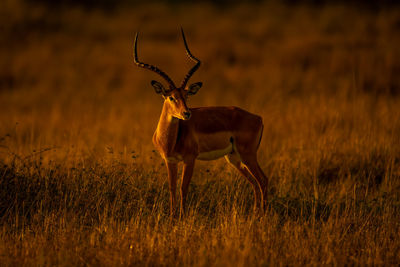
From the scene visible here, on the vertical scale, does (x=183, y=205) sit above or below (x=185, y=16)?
below

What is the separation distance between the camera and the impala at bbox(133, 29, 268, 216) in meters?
6.02

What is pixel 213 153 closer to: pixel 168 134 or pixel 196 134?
pixel 196 134

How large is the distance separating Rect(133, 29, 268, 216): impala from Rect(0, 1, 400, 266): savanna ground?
1.27 feet

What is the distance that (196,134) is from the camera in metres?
6.23

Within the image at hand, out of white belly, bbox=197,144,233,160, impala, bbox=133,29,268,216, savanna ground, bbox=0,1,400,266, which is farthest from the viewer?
white belly, bbox=197,144,233,160

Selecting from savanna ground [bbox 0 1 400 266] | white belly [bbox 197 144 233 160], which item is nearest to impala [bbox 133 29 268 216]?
white belly [bbox 197 144 233 160]

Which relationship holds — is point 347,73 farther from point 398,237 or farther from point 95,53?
point 398,237

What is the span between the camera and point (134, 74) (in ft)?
53.9

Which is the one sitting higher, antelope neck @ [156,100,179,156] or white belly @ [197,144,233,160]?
antelope neck @ [156,100,179,156]

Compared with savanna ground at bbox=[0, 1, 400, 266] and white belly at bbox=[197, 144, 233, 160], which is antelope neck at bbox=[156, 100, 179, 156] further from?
savanna ground at bbox=[0, 1, 400, 266]

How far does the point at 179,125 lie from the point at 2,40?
13665 millimetres

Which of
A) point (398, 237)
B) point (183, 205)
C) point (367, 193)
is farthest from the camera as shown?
point (367, 193)

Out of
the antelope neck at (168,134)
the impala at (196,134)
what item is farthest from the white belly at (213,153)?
the antelope neck at (168,134)

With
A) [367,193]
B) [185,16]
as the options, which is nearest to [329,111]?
[367,193]
